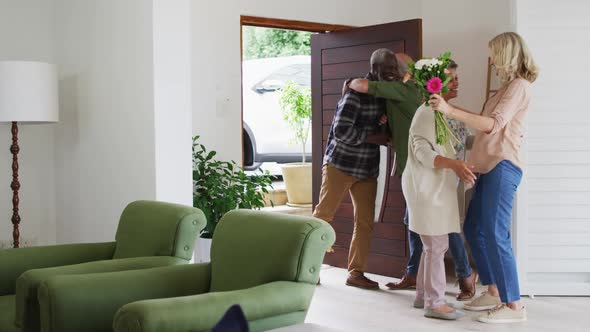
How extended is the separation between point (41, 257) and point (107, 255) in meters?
0.30

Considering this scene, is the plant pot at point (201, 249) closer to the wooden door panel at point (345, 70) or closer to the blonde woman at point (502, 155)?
the wooden door panel at point (345, 70)

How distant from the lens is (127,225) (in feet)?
11.7

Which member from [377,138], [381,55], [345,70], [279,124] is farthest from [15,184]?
[279,124]

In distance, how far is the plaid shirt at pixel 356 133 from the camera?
199 inches

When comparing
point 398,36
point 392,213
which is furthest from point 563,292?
point 398,36

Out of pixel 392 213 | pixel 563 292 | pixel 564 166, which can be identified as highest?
pixel 564 166

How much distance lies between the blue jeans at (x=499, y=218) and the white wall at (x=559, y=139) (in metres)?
0.79

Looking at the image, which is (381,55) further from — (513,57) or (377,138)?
(513,57)

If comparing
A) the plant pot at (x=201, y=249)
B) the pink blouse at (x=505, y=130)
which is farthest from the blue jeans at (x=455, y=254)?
the plant pot at (x=201, y=249)

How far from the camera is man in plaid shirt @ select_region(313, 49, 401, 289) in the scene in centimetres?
503

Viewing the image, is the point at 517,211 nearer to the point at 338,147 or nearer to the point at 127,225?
the point at 338,147

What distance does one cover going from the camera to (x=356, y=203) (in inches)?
206

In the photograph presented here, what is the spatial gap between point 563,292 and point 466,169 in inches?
57.4

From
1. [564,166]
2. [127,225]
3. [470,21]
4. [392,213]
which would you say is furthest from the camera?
[470,21]
